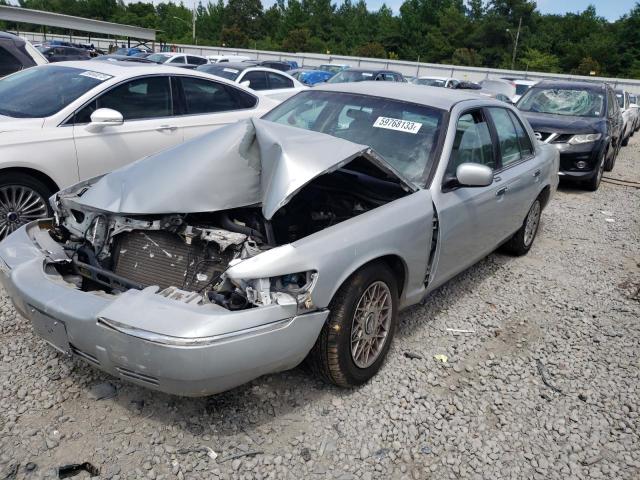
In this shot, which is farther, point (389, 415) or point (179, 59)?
point (179, 59)

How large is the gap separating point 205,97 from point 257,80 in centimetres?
574

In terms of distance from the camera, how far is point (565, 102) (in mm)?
9922

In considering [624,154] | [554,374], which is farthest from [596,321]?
[624,154]

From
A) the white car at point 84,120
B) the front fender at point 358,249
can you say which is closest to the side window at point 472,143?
the front fender at point 358,249

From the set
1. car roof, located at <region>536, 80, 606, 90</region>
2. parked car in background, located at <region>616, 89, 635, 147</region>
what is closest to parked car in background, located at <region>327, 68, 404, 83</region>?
parked car in background, located at <region>616, 89, 635, 147</region>

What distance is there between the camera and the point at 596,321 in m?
4.32

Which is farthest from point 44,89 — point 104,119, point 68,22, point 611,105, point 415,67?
point 415,67

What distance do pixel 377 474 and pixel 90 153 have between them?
393 cm

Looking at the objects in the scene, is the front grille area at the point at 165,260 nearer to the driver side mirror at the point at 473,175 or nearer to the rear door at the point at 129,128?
the driver side mirror at the point at 473,175

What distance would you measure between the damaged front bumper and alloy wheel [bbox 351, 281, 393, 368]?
0.40 m

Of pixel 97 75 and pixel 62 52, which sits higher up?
pixel 97 75

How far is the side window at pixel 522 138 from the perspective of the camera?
4929 mm

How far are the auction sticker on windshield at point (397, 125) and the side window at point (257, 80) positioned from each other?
8.08m

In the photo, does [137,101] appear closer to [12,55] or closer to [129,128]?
[129,128]
